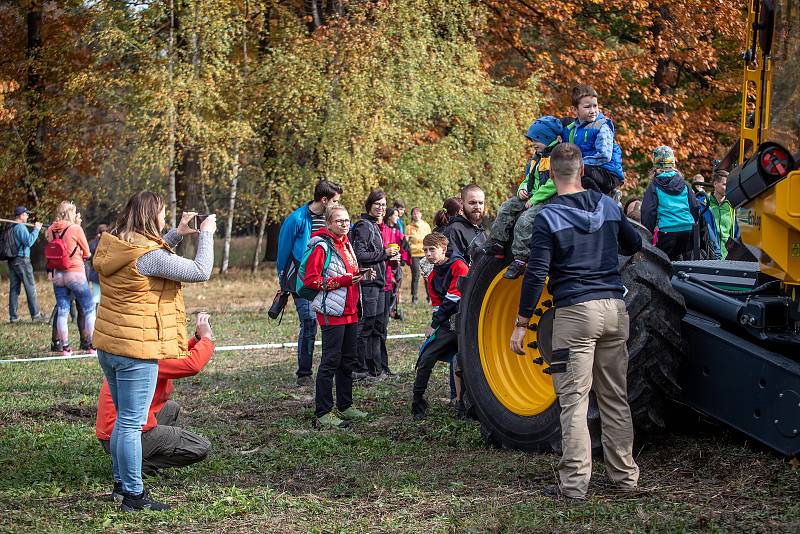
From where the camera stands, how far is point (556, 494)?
5488 mm

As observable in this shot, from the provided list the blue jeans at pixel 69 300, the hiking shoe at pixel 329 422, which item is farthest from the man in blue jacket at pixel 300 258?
the blue jeans at pixel 69 300

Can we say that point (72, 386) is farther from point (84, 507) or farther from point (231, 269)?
point (231, 269)

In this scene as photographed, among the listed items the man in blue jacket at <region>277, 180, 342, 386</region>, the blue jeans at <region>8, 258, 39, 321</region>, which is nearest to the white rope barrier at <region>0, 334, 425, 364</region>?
the man in blue jacket at <region>277, 180, 342, 386</region>

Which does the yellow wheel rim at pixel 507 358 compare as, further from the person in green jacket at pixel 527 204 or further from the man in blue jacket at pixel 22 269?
the man in blue jacket at pixel 22 269

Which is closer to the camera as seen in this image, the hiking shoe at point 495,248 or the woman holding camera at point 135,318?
the woman holding camera at point 135,318

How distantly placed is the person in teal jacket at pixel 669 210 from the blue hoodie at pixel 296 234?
3409 millimetres

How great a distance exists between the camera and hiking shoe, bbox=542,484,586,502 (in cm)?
539

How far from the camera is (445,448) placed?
23.0 feet

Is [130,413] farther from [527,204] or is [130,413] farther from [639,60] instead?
[639,60]

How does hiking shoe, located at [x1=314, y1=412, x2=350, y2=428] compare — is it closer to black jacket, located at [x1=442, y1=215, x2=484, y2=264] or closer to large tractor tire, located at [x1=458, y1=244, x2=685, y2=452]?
large tractor tire, located at [x1=458, y1=244, x2=685, y2=452]

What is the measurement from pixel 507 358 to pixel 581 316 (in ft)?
5.13

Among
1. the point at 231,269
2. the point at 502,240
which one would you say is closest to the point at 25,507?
the point at 502,240

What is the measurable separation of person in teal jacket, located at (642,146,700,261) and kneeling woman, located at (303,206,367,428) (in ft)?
12.0

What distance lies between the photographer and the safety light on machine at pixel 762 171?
197 inches
